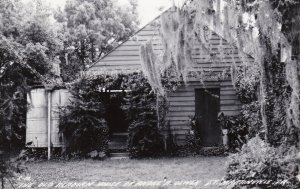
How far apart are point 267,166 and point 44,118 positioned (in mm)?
8293

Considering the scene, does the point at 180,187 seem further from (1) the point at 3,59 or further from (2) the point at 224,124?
(2) the point at 224,124

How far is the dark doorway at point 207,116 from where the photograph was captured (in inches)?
539

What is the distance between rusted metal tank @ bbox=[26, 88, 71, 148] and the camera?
1275cm

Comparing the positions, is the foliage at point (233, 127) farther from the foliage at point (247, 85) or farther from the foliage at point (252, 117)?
the foliage at point (247, 85)

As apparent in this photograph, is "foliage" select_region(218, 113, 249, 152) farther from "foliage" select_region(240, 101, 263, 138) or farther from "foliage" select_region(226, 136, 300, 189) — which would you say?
"foliage" select_region(226, 136, 300, 189)

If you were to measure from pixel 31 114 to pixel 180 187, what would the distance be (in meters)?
6.85

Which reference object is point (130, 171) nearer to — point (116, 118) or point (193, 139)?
point (193, 139)

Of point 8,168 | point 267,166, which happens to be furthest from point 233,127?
point 8,168

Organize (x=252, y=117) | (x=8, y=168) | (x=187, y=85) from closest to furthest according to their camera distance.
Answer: (x=8, y=168) → (x=252, y=117) → (x=187, y=85)

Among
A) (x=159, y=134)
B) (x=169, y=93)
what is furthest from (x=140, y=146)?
(x=169, y=93)

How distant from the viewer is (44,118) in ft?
42.2

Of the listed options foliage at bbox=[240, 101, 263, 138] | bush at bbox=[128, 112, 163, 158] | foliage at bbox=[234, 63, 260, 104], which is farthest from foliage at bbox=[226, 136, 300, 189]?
bush at bbox=[128, 112, 163, 158]

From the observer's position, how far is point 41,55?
17.5m

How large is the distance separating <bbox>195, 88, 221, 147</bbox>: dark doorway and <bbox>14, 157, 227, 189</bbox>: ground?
1983 millimetres
